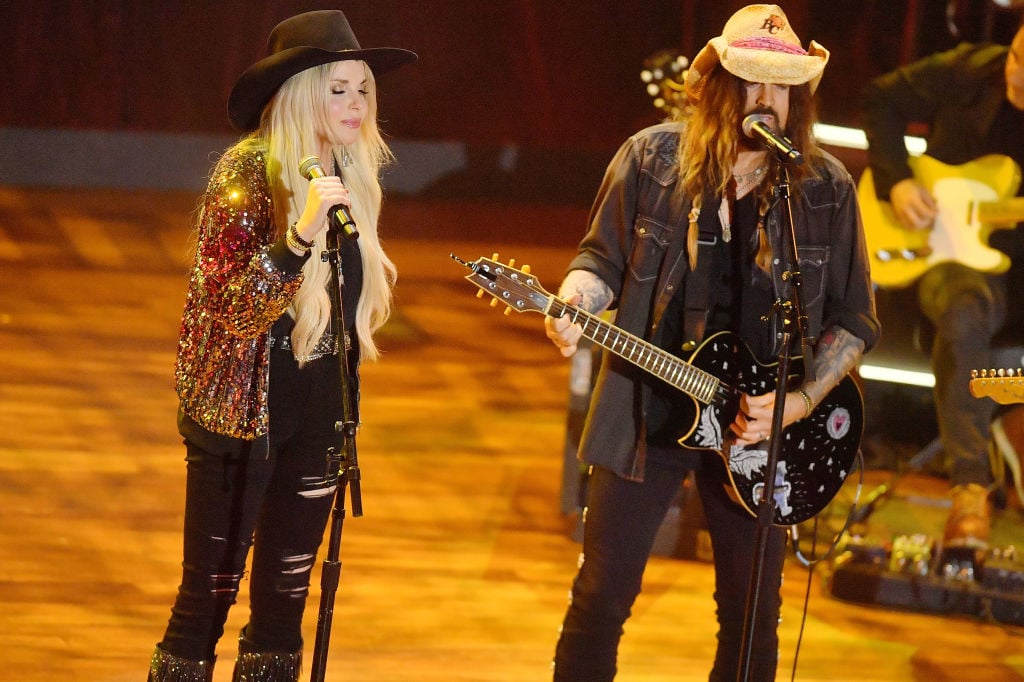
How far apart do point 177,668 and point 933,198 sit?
361 centimetres

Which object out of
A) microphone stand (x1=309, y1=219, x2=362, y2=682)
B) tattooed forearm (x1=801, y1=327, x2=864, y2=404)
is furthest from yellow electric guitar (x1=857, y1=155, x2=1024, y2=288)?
microphone stand (x1=309, y1=219, x2=362, y2=682)

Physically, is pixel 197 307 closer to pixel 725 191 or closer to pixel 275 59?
pixel 275 59

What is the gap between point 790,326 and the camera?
2727 mm

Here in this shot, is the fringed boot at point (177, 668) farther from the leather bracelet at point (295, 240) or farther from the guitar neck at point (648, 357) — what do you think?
the guitar neck at point (648, 357)

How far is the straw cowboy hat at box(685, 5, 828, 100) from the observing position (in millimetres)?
2910

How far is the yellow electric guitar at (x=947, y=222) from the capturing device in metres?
5.14

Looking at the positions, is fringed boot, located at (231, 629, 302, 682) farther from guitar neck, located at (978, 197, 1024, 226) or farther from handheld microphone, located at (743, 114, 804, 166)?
guitar neck, located at (978, 197, 1024, 226)

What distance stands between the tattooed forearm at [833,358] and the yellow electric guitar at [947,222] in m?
2.17

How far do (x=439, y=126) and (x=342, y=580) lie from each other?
724 cm

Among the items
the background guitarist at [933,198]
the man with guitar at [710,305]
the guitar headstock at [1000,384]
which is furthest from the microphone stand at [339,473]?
the background guitarist at [933,198]

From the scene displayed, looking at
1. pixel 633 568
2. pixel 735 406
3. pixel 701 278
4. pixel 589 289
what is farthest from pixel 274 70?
pixel 633 568

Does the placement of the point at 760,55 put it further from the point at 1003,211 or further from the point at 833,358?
the point at 1003,211

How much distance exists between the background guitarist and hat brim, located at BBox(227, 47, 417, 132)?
2806 mm

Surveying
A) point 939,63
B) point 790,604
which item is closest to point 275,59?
point 790,604
